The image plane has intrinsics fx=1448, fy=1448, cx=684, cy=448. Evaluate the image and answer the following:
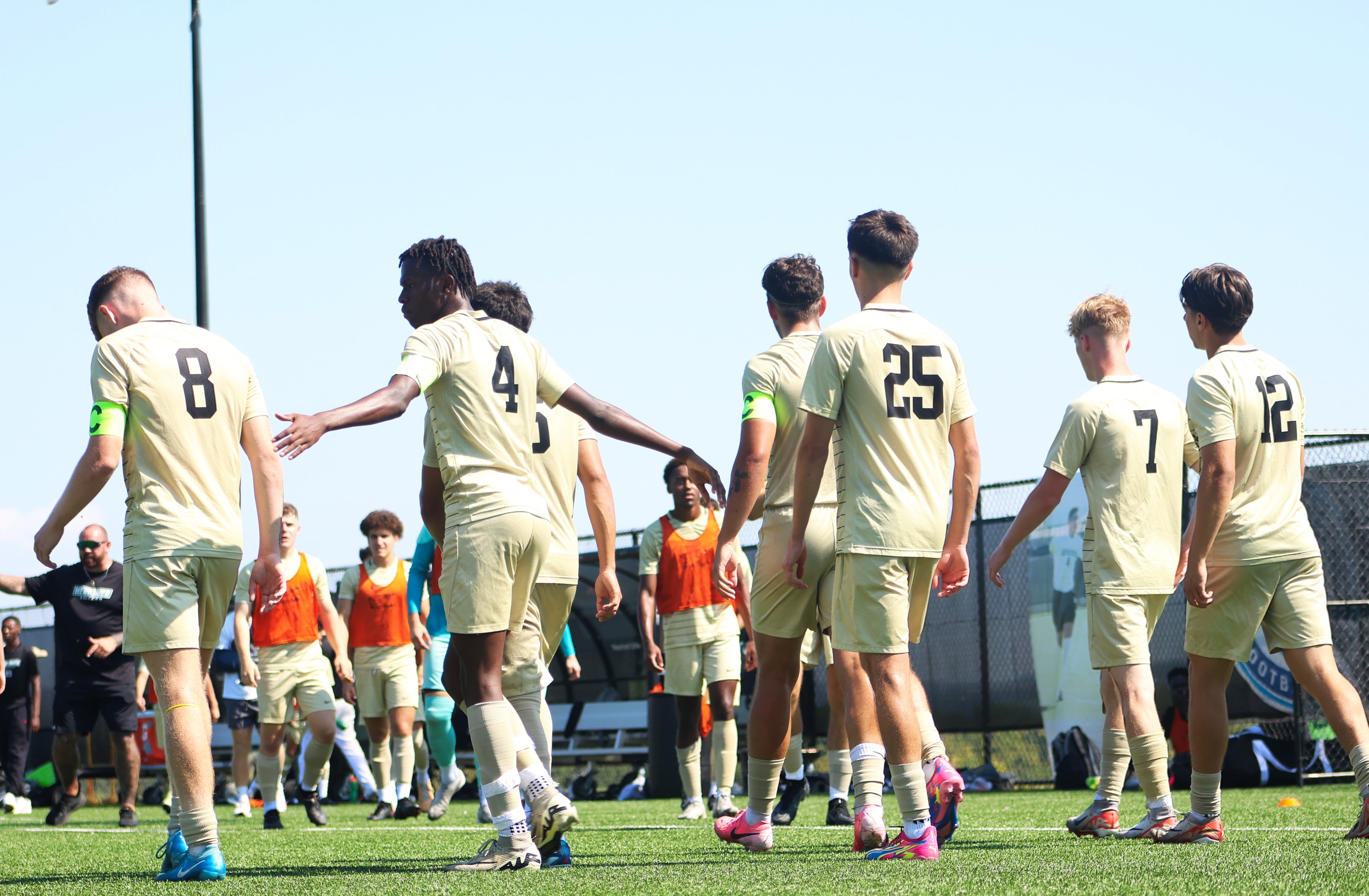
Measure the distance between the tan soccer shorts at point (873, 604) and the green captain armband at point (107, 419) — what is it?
2.47 metres

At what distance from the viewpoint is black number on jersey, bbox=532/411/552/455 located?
6.25 meters

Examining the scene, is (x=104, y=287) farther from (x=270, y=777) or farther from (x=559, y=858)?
(x=270, y=777)

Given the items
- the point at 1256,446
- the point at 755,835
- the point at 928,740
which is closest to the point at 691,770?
the point at 755,835

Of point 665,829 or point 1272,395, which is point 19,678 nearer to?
point 665,829

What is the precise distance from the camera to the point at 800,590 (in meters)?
5.50

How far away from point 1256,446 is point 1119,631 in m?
0.92

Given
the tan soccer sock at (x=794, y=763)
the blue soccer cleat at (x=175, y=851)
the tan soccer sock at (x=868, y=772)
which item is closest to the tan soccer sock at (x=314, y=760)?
the tan soccer sock at (x=794, y=763)

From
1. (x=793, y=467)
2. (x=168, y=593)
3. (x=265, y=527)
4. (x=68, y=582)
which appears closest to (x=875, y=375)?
(x=793, y=467)

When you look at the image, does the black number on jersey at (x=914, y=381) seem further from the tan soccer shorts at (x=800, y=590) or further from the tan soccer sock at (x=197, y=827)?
the tan soccer sock at (x=197, y=827)

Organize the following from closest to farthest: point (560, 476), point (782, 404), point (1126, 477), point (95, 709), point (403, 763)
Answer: point (782, 404), point (1126, 477), point (560, 476), point (403, 763), point (95, 709)

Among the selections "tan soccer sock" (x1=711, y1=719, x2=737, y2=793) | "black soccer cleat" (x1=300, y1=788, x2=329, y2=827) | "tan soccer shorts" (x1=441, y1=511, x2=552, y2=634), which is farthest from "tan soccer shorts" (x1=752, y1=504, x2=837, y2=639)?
"black soccer cleat" (x1=300, y1=788, x2=329, y2=827)

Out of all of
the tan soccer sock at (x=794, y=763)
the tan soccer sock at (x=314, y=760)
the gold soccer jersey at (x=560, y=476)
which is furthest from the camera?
the tan soccer sock at (x=314, y=760)

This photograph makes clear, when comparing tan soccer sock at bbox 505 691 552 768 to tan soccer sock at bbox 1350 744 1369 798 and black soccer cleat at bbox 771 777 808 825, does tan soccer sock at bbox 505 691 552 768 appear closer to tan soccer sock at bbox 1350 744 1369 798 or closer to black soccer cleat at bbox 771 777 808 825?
black soccer cleat at bbox 771 777 808 825

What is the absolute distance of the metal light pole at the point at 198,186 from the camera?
13938 mm
